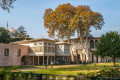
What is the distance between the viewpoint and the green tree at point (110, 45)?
27.8 metres

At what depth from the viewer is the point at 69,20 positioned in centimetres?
4275

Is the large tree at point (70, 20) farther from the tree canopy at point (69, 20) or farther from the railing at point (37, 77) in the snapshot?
the railing at point (37, 77)

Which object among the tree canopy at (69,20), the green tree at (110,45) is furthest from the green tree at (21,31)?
the green tree at (110,45)

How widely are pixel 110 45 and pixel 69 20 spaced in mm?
17249

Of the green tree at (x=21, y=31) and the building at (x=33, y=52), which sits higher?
the green tree at (x=21, y=31)

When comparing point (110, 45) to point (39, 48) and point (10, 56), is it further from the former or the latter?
point (10, 56)

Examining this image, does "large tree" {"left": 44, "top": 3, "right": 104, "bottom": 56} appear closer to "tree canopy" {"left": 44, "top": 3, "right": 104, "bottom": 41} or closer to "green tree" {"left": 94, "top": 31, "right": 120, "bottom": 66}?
"tree canopy" {"left": 44, "top": 3, "right": 104, "bottom": 41}

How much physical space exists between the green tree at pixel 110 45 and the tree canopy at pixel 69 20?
11.4 m

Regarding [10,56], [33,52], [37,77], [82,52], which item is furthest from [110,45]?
[37,77]

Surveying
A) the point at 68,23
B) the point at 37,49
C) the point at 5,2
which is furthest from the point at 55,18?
the point at 5,2

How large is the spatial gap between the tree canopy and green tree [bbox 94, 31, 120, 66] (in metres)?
11.4

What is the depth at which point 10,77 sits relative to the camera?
7.14 m

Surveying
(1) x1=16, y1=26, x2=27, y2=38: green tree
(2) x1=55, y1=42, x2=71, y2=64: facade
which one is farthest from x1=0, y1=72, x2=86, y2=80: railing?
(1) x1=16, y1=26, x2=27, y2=38: green tree

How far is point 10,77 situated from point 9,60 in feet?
75.4
